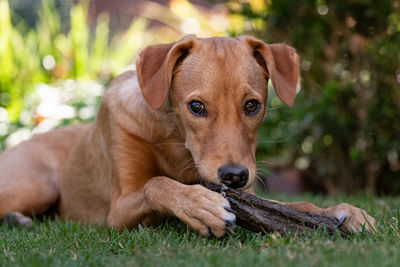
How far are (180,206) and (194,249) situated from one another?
16.4 inches

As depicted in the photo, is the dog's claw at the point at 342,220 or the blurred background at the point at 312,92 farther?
the blurred background at the point at 312,92

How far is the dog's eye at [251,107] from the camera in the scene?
358cm

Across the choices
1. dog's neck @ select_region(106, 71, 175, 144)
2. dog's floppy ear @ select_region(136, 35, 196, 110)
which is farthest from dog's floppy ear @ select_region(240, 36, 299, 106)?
dog's neck @ select_region(106, 71, 175, 144)

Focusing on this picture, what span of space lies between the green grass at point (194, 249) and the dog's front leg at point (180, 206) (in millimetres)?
86

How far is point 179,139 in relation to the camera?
3.82 meters

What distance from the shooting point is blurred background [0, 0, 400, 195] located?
5.96m

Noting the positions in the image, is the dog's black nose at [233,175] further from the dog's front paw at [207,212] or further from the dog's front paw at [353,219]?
the dog's front paw at [353,219]

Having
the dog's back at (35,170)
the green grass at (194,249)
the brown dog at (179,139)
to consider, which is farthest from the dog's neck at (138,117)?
the dog's back at (35,170)

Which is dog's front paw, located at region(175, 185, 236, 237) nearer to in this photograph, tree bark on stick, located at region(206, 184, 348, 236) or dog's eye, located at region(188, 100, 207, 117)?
tree bark on stick, located at region(206, 184, 348, 236)

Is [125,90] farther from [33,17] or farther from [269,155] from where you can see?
[33,17]

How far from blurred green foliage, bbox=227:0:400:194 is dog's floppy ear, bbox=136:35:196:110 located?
7.67 ft

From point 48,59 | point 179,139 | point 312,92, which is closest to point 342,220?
point 179,139

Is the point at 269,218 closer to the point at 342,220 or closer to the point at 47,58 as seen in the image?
the point at 342,220

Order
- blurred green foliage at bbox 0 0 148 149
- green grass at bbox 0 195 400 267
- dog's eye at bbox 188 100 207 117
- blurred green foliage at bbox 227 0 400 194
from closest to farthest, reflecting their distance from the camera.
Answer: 1. green grass at bbox 0 195 400 267
2. dog's eye at bbox 188 100 207 117
3. blurred green foliage at bbox 227 0 400 194
4. blurred green foliage at bbox 0 0 148 149
